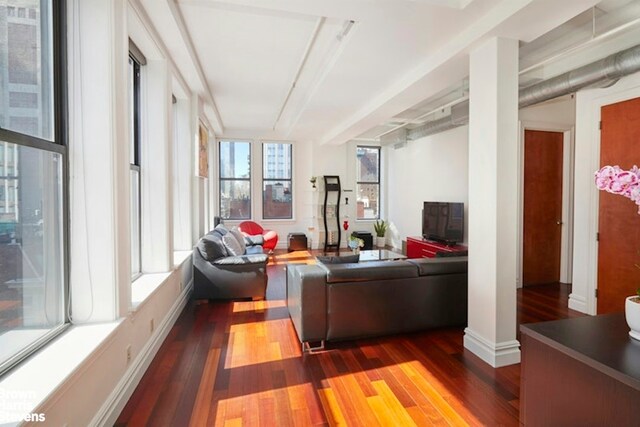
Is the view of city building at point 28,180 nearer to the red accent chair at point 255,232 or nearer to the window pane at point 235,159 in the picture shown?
the red accent chair at point 255,232

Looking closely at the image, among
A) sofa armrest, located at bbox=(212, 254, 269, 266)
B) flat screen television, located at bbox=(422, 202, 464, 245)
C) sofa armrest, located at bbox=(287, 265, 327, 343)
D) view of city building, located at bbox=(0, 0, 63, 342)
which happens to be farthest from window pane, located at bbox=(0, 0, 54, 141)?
flat screen television, located at bbox=(422, 202, 464, 245)

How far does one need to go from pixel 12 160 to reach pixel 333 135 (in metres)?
6.05

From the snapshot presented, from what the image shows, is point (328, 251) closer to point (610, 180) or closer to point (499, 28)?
point (499, 28)

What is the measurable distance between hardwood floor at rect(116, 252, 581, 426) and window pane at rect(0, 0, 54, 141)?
5.84 ft

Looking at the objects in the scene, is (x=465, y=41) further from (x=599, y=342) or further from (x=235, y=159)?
(x=235, y=159)

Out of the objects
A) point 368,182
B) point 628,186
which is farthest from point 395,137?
point 628,186

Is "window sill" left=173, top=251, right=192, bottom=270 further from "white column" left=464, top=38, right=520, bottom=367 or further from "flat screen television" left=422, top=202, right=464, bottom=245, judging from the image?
"flat screen television" left=422, top=202, right=464, bottom=245

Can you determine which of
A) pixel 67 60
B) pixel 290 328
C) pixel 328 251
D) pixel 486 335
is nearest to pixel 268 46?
pixel 67 60

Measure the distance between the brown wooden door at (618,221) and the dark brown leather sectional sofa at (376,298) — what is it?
1679 mm

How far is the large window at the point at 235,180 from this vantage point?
8.23 metres

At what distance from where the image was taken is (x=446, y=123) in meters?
5.39

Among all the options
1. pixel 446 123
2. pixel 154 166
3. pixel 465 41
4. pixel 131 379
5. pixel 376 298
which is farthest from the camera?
pixel 446 123

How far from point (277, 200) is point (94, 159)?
6.68m

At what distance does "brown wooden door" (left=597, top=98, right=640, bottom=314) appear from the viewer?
317cm
